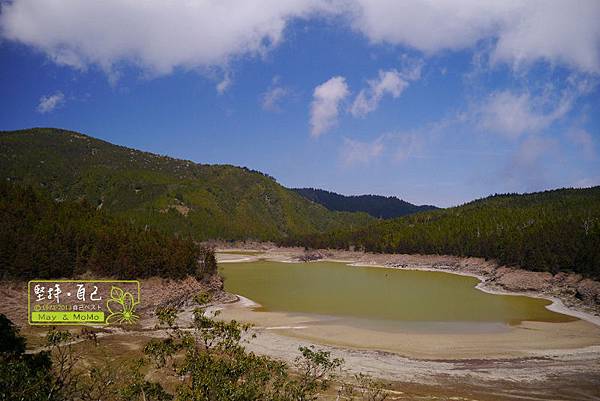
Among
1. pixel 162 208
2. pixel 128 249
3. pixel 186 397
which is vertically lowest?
pixel 186 397

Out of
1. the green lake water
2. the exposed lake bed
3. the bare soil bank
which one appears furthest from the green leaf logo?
the bare soil bank

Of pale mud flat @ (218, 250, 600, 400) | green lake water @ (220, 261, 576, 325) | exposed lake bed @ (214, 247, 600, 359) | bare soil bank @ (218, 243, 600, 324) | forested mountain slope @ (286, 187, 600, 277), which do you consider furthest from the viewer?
forested mountain slope @ (286, 187, 600, 277)

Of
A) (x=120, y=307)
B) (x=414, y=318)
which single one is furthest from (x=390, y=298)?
(x=120, y=307)

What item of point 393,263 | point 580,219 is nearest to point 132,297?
point 393,263

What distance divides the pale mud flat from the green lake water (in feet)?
14.8

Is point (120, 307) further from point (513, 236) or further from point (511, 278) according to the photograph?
point (513, 236)

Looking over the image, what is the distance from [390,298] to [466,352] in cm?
2666

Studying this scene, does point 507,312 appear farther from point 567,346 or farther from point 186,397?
point 186,397

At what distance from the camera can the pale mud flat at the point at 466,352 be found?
2712cm

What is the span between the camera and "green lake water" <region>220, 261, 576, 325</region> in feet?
161

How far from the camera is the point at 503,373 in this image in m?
29.0

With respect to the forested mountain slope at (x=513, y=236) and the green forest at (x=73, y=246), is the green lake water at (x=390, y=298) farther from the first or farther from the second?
the green forest at (x=73, y=246)

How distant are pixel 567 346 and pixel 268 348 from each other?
25.2 m

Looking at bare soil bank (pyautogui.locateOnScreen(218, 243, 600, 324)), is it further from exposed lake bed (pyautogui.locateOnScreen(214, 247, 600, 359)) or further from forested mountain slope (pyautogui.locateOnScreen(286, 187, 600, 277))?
exposed lake bed (pyautogui.locateOnScreen(214, 247, 600, 359))
